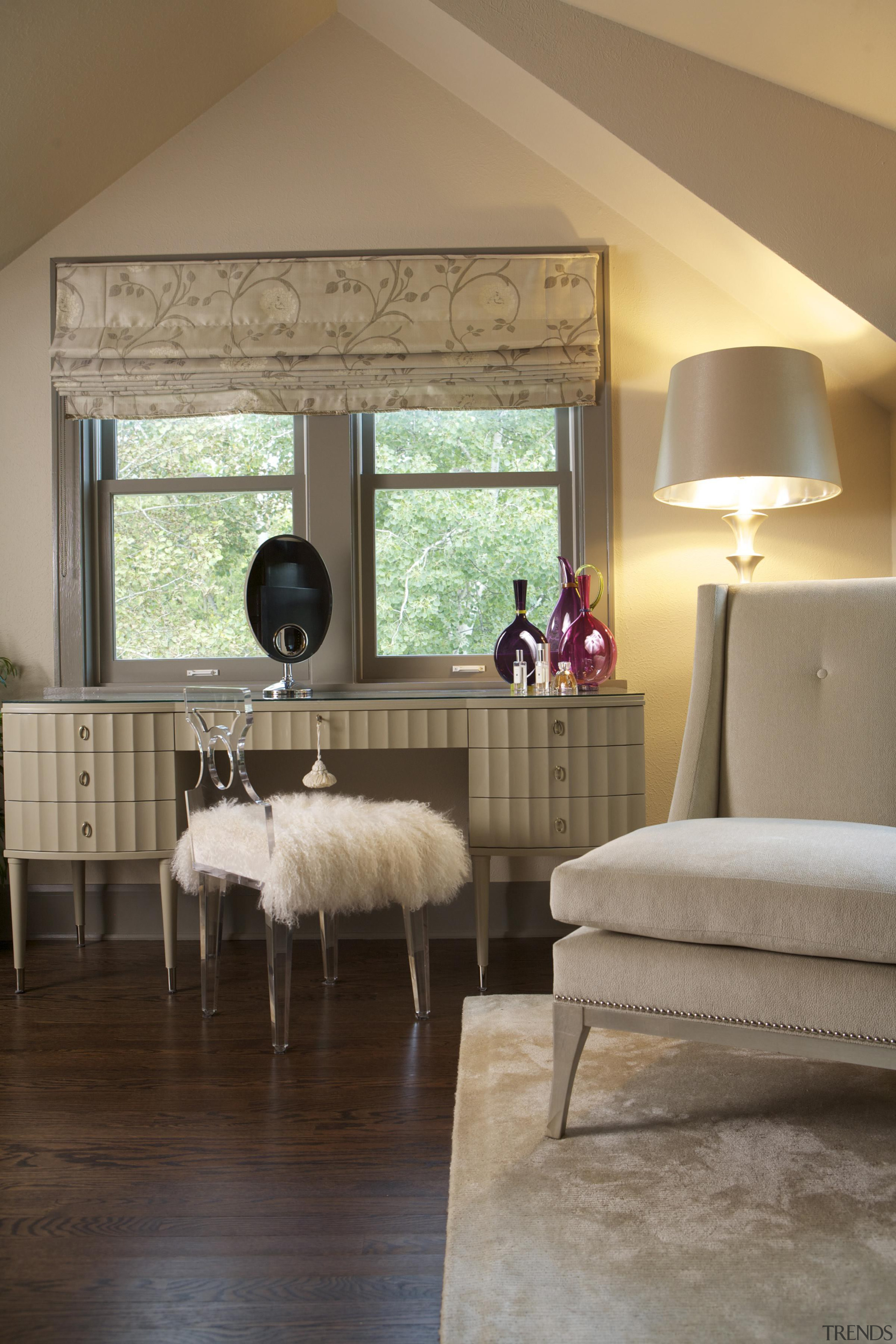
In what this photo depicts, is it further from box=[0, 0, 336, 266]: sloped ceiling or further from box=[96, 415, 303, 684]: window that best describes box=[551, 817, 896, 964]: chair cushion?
box=[0, 0, 336, 266]: sloped ceiling

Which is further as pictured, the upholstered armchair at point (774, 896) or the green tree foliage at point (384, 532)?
the green tree foliage at point (384, 532)

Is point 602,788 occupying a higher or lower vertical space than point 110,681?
lower

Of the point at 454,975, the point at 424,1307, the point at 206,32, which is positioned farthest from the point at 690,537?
the point at 424,1307

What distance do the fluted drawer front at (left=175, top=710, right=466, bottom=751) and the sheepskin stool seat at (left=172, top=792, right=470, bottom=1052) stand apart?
0.75ft

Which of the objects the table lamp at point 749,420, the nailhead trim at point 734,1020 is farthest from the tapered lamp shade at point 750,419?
the nailhead trim at point 734,1020

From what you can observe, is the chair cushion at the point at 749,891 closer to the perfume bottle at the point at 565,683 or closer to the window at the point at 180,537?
the perfume bottle at the point at 565,683

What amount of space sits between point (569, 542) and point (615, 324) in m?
0.66

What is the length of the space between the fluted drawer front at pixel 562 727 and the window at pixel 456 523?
575 millimetres

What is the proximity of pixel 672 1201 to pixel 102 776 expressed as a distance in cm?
166

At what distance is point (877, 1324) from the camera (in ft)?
3.35

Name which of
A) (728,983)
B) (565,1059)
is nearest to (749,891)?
(728,983)

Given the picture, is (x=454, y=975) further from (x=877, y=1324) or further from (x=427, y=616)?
(x=877, y=1324)

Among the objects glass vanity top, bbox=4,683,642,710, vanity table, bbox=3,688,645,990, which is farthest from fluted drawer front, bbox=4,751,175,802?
glass vanity top, bbox=4,683,642,710

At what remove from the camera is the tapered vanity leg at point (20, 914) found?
2.32 m
